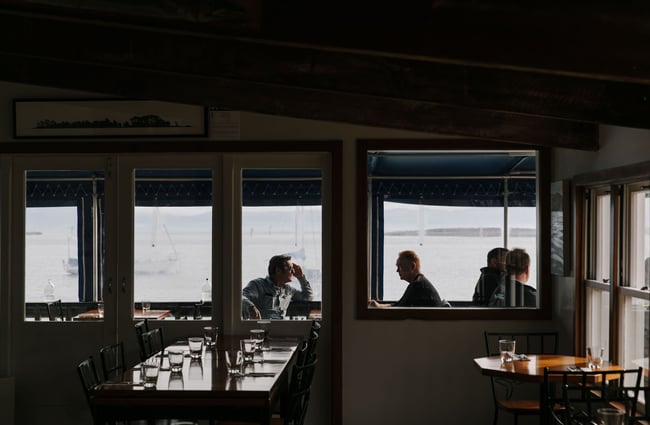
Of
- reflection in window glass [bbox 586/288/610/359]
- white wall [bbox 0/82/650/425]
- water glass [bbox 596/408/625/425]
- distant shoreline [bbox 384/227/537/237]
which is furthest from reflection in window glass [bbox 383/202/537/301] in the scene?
water glass [bbox 596/408/625/425]

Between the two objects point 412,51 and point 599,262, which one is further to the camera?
point 599,262

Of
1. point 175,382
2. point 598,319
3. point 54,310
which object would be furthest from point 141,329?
point 598,319

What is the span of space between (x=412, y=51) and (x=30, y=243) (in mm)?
4402

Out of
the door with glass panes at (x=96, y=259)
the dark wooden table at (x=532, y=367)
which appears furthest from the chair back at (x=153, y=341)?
the dark wooden table at (x=532, y=367)

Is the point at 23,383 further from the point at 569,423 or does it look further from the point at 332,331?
the point at 569,423

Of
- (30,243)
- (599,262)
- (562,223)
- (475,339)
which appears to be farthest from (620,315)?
A: (30,243)

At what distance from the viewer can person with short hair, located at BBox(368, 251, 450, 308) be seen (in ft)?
21.0

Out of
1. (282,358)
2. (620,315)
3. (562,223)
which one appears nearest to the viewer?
(620,315)

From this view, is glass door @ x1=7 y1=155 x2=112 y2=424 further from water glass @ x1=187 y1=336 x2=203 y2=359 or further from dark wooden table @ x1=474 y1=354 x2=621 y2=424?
dark wooden table @ x1=474 y1=354 x2=621 y2=424

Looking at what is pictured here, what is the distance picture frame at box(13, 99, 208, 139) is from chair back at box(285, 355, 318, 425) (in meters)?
2.45

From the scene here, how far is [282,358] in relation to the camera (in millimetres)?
5203

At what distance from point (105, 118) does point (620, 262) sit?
410cm

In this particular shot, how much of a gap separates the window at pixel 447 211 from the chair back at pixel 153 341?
67.3 inches

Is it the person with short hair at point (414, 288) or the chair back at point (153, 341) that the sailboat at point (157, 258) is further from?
the person with short hair at point (414, 288)
